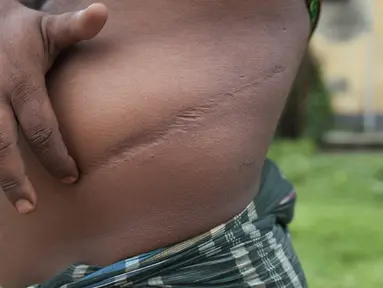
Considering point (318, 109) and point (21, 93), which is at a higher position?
point (21, 93)

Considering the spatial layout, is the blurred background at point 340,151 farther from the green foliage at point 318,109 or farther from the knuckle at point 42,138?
the knuckle at point 42,138

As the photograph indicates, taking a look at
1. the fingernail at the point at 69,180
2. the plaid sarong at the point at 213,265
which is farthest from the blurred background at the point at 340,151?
the fingernail at the point at 69,180

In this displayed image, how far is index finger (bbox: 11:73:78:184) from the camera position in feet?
2.13

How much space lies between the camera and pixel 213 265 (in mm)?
671

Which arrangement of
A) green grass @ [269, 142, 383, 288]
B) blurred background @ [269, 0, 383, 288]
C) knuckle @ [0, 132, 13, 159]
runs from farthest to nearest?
blurred background @ [269, 0, 383, 288] → green grass @ [269, 142, 383, 288] → knuckle @ [0, 132, 13, 159]

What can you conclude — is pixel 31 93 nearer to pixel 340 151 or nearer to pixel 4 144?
pixel 4 144

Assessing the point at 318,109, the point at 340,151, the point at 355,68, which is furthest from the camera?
the point at 355,68

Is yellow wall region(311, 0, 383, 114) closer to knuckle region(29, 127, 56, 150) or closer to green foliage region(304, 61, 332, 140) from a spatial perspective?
green foliage region(304, 61, 332, 140)

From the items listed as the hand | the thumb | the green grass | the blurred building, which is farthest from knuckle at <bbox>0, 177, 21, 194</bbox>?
the blurred building

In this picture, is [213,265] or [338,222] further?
[338,222]

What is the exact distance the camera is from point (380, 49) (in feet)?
22.6

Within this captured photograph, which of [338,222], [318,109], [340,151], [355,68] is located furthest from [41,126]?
[355,68]

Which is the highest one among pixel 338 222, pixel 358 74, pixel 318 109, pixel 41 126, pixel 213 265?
pixel 41 126

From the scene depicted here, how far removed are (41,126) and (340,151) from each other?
4.23 metres
